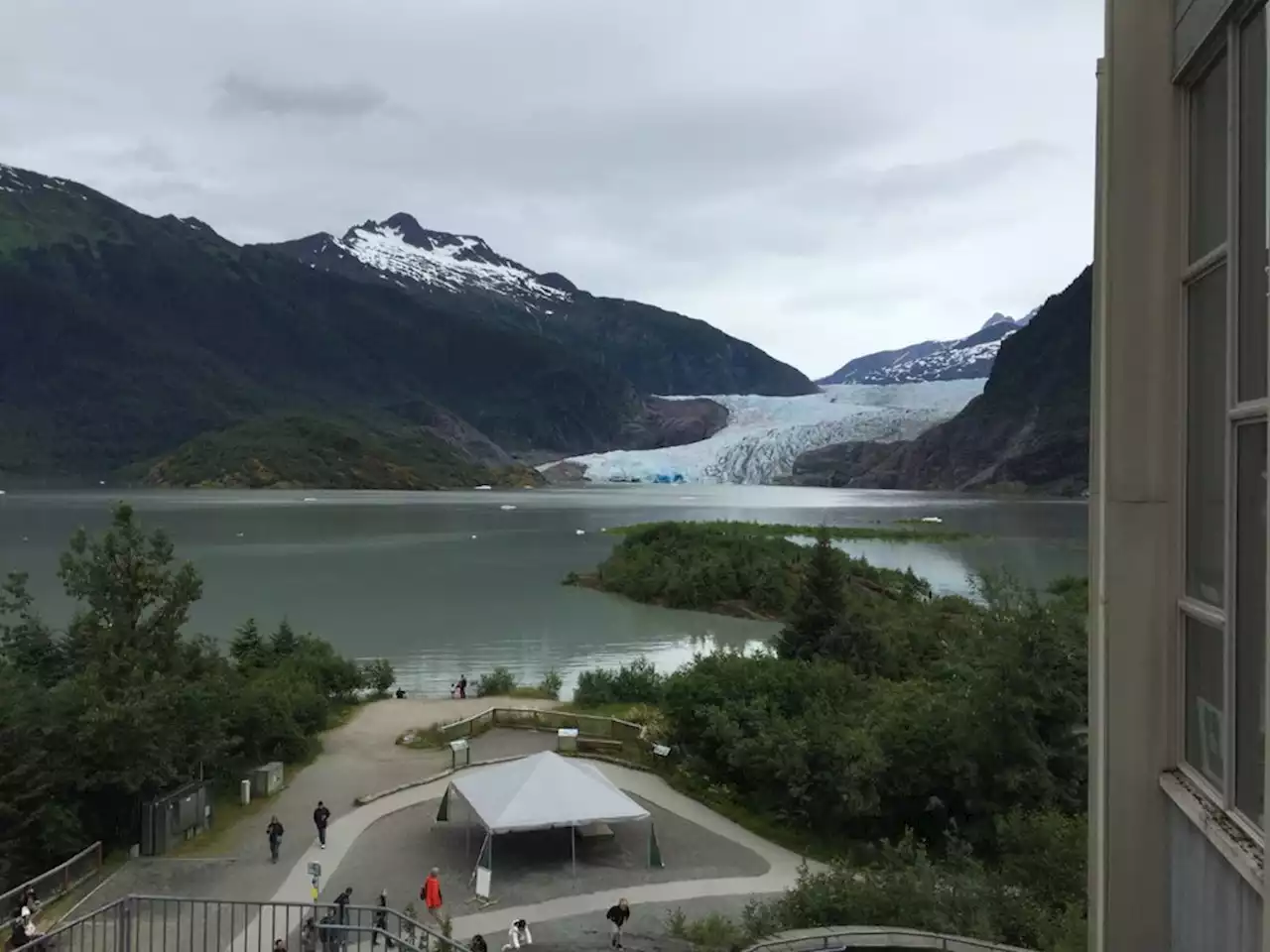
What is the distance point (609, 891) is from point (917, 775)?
14.3ft

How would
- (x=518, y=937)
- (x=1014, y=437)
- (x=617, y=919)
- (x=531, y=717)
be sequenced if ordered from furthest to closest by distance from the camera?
1. (x=1014, y=437)
2. (x=531, y=717)
3. (x=617, y=919)
4. (x=518, y=937)

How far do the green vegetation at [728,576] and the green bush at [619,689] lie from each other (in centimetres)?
1265

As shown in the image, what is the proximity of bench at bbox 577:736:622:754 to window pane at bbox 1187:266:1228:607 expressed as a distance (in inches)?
585

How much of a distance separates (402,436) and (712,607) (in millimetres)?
139178

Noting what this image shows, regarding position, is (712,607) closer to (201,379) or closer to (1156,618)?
(1156,618)

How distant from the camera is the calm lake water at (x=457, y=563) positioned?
104 ft

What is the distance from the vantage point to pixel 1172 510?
3.65 m

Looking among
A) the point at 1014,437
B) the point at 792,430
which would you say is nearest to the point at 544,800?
the point at 792,430

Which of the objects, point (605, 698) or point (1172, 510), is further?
point (605, 698)

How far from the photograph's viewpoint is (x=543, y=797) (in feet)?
40.9

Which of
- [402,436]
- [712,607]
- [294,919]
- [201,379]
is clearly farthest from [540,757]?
[201,379]

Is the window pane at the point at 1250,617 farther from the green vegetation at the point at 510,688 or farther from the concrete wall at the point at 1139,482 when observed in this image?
the green vegetation at the point at 510,688

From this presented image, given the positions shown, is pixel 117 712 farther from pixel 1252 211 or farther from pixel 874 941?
pixel 1252 211

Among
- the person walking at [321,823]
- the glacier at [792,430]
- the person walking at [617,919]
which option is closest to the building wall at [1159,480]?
the person walking at [617,919]
